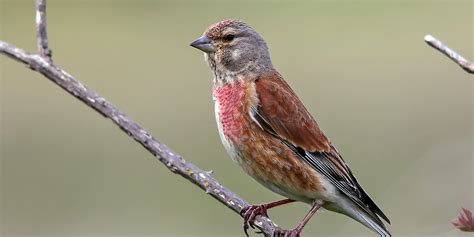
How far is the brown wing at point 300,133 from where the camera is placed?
487 centimetres

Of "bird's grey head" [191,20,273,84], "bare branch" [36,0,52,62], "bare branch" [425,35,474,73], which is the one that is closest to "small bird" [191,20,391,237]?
"bird's grey head" [191,20,273,84]

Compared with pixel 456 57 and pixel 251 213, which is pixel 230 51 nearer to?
pixel 251 213

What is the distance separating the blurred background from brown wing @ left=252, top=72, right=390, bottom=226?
0.45m

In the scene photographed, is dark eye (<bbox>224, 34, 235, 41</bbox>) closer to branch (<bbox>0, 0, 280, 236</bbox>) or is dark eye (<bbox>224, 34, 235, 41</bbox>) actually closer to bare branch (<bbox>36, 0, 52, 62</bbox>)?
branch (<bbox>0, 0, 280, 236</bbox>)

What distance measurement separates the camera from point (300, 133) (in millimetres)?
4984

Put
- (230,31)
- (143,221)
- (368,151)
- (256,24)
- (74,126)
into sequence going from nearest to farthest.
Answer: (230,31)
(143,221)
(368,151)
(74,126)
(256,24)

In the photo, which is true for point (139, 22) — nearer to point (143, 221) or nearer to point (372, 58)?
point (372, 58)

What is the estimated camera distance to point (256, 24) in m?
14.7

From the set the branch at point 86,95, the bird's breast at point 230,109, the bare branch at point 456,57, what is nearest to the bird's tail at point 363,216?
the bird's breast at point 230,109

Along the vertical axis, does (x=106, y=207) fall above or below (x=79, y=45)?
below

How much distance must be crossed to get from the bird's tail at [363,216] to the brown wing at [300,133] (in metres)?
0.02

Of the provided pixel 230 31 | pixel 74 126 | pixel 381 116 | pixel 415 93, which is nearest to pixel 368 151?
pixel 381 116

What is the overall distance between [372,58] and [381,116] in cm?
270

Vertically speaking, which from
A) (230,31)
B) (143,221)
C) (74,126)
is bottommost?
(143,221)
